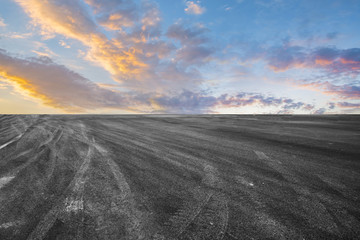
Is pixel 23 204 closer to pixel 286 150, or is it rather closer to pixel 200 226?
pixel 200 226

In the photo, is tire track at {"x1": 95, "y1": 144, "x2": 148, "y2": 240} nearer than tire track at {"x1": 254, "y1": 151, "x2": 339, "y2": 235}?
Yes

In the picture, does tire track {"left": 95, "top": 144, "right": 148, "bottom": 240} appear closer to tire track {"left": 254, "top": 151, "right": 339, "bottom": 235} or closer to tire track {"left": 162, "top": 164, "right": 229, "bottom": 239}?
tire track {"left": 162, "top": 164, "right": 229, "bottom": 239}

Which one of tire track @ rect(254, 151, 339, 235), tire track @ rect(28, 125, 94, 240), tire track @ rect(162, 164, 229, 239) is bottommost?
tire track @ rect(254, 151, 339, 235)

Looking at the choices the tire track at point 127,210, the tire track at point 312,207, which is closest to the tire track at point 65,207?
the tire track at point 127,210

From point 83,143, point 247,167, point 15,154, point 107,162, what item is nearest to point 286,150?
point 247,167

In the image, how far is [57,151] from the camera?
5.01 meters

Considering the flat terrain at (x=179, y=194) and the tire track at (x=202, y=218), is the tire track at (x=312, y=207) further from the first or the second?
the tire track at (x=202, y=218)

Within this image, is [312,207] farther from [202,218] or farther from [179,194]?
[179,194]

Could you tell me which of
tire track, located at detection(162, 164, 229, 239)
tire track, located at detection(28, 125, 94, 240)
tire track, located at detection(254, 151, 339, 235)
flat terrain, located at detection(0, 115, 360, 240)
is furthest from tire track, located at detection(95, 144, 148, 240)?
tire track, located at detection(254, 151, 339, 235)

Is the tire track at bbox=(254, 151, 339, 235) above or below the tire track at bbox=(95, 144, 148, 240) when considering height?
below

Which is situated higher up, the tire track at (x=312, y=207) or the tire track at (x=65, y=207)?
the tire track at (x=65, y=207)

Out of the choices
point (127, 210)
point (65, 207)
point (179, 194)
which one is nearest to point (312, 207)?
point (179, 194)

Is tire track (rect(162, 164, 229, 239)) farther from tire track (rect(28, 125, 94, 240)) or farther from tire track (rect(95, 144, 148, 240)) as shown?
tire track (rect(28, 125, 94, 240))

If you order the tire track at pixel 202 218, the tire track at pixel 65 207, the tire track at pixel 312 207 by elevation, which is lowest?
the tire track at pixel 312 207
